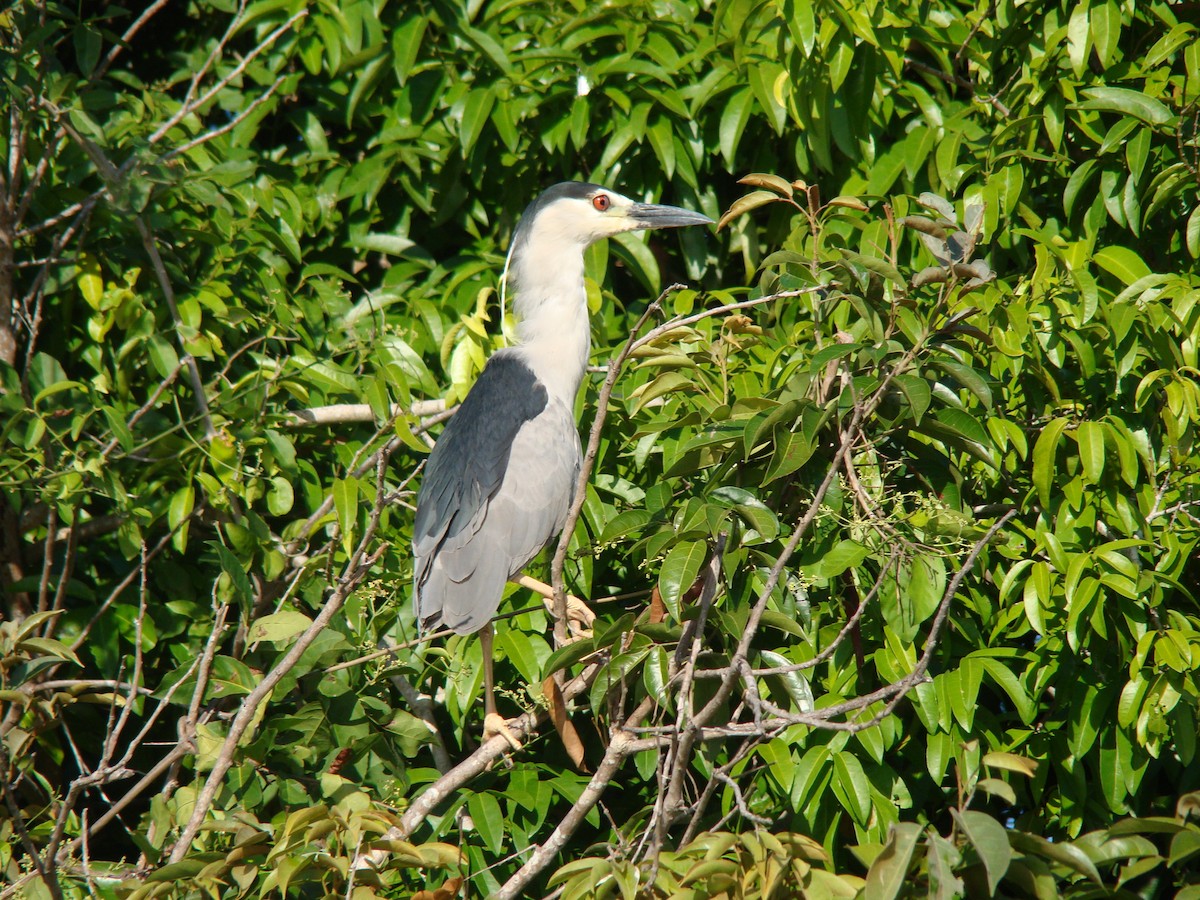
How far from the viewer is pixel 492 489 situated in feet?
9.18

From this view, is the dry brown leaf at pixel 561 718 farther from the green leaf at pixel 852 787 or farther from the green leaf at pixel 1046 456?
the green leaf at pixel 1046 456

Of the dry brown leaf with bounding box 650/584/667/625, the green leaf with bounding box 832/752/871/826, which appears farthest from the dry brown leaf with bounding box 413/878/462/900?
the green leaf with bounding box 832/752/871/826

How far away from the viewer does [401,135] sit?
2898 millimetres

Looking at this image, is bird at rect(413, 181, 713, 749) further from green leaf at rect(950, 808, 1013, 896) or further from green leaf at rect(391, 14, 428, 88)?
green leaf at rect(950, 808, 1013, 896)

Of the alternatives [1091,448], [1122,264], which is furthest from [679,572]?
[1122,264]

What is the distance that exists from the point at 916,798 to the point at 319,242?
212 centimetres

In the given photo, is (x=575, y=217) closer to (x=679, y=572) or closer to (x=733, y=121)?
(x=733, y=121)

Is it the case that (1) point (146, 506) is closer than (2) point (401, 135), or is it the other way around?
(1) point (146, 506)

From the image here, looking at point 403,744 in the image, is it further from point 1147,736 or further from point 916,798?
point 1147,736

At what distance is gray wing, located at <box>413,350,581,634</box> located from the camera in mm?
2635

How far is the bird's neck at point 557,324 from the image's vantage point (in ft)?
9.98

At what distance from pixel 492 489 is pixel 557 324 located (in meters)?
0.58

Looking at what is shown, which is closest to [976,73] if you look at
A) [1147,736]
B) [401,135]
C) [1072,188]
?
[1072,188]

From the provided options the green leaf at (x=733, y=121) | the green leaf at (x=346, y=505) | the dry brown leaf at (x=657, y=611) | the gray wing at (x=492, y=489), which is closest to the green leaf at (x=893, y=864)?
the dry brown leaf at (x=657, y=611)
